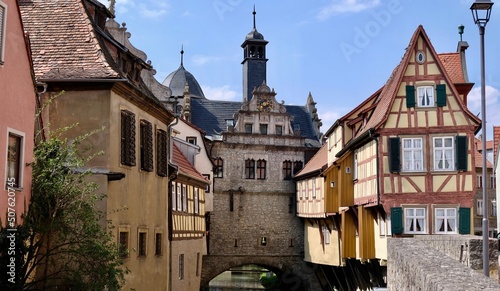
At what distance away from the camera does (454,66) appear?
87.0ft

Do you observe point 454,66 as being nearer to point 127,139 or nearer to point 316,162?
point 316,162

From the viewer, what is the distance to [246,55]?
48.1 meters

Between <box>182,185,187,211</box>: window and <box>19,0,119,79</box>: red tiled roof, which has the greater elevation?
<box>19,0,119,79</box>: red tiled roof

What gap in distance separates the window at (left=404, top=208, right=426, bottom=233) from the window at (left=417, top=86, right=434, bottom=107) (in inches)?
129

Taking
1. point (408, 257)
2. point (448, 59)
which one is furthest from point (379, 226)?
point (408, 257)

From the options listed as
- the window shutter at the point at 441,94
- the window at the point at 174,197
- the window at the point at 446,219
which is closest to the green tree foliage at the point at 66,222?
the window at the point at 174,197

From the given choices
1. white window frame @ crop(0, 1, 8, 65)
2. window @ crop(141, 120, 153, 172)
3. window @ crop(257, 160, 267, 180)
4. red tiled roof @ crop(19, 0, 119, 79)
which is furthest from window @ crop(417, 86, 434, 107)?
window @ crop(257, 160, 267, 180)

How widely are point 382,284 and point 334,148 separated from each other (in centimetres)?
779

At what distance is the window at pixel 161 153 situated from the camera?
19.2 metres

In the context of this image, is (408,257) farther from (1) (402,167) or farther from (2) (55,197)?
(1) (402,167)

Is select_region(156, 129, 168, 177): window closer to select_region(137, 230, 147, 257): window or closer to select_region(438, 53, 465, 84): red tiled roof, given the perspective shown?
select_region(137, 230, 147, 257): window

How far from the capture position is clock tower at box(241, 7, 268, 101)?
47219 mm

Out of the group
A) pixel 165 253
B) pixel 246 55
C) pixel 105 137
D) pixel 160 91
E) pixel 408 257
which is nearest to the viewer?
pixel 408 257

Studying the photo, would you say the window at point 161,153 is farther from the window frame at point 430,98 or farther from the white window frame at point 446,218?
the white window frame at point 446,218
